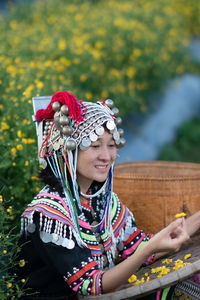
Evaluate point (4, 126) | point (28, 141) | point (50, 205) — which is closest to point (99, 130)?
point (50, 205)

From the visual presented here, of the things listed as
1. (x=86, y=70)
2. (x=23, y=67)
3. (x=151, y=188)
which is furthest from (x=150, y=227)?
(x=86, y=70)

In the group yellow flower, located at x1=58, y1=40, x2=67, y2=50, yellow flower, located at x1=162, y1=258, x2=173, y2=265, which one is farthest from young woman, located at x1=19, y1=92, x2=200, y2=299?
yellow flower, located at x1=58, y1=40, x2=67, y2=50

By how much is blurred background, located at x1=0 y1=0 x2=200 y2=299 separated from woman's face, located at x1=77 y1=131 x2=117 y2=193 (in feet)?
2.16

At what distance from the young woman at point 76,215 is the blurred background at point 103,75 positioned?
0.53 m

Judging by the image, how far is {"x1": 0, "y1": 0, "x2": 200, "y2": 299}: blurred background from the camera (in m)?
3.09

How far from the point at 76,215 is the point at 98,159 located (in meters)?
0.26

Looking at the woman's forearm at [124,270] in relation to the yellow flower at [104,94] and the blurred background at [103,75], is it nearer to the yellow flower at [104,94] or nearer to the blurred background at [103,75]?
the blurred background at [103,75]

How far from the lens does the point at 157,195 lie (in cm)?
276

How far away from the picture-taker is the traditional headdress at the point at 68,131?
207cm

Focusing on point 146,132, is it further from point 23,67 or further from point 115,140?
point 115,140

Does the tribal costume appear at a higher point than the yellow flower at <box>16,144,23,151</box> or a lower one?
lower

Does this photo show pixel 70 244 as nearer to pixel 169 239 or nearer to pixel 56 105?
pixel 169 239

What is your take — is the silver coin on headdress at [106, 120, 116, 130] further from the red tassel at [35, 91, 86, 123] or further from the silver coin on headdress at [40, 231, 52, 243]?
the silver coin on headdress at [40, 231, 52, 243]

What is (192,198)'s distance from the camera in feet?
9.08
